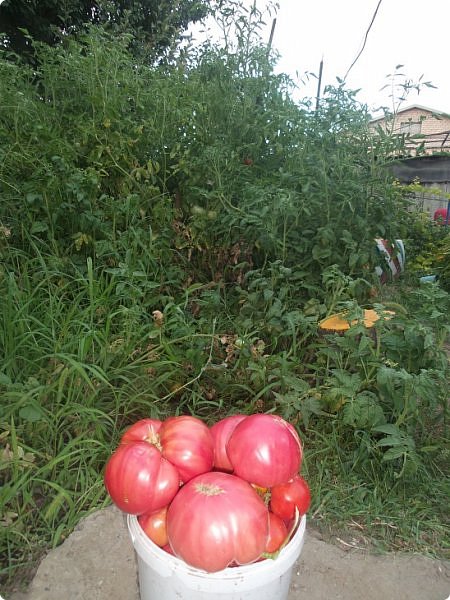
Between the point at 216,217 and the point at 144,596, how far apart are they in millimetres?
2010

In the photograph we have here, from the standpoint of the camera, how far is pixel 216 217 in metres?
2.73

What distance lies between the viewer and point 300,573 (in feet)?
5.19

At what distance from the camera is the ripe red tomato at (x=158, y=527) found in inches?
42.8

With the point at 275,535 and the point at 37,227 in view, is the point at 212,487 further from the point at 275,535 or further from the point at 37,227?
the point at 37,227

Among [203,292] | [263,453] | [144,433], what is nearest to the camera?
[263,453]

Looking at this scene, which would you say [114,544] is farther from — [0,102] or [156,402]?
[0,102]

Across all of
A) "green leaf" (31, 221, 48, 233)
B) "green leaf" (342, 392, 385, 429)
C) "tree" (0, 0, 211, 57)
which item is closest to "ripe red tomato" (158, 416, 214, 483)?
"green leaf" (342, 392, 385, 429)

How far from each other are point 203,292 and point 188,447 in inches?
62.8

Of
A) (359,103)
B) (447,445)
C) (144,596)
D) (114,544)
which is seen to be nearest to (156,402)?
(114,544)

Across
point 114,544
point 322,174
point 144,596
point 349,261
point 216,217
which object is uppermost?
point 322,174

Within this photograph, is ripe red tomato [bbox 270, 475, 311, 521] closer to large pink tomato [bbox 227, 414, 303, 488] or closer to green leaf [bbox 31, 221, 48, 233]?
large pink tomato [bbox 227, 414, 303, 488]

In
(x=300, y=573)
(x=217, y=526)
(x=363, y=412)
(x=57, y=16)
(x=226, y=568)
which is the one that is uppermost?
(x=57, y=16)

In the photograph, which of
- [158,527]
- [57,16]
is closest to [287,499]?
[158,527]

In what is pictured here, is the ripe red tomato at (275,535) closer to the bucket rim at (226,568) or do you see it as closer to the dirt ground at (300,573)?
the bucket rim at (226,568)
